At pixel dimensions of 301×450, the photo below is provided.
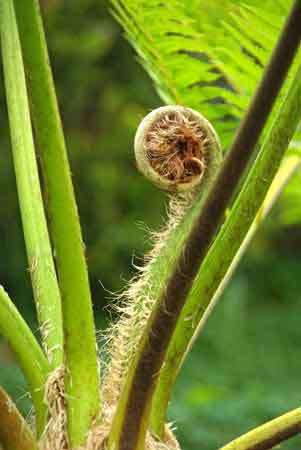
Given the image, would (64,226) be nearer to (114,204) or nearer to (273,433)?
(273,433)

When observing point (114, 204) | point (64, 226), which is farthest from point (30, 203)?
point (114, 204)

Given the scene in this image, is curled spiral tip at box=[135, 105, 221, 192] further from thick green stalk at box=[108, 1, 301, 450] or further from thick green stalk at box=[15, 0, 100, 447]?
thick green stalk at box=[108, 1, 301, 450]

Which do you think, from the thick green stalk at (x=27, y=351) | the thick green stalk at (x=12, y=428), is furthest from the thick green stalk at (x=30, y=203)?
the thick green stalk at (x=12, y=428)

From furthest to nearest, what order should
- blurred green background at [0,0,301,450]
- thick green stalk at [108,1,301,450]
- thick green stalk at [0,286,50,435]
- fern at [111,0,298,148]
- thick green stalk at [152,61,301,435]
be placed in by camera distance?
blurred green background at [0,0,301,450]
fern at [111,0,298,148]
thick green stalk at [0,286,50,435]
thick green stalk at [152,61,301,435]
thick green stalk at [108,1,301,450]

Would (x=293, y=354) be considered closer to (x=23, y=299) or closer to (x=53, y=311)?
(x=23, y=299)

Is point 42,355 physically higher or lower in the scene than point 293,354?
higher

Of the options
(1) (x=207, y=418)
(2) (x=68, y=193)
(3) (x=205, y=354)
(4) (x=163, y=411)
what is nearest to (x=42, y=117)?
(2) (x=68, y=193)

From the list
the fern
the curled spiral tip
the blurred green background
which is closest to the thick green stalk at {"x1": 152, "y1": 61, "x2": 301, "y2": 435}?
the curled spiral tip
